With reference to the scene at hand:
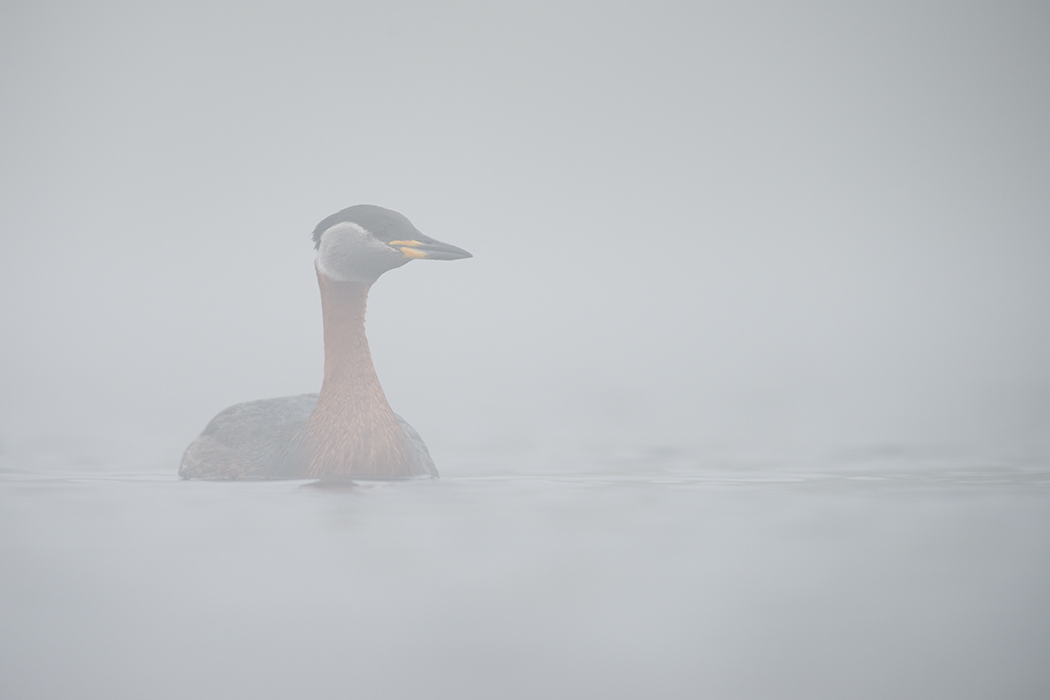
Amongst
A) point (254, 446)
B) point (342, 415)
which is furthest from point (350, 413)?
point (254, 446)

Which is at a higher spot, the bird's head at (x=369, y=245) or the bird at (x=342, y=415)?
the bird's head at (x=369, y=245)

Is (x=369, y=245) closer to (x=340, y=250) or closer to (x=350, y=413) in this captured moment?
(x=340, y=250)

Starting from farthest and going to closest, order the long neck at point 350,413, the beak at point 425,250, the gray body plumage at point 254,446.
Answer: the beak at point 425,250, the gray body plumage at point 254,446, the long neck at point 350,413

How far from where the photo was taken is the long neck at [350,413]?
7398 millimetres

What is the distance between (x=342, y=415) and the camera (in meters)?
7.59

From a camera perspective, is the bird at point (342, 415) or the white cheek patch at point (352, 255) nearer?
the bird at point (342, 415)

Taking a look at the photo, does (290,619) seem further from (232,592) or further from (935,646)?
(935,646)

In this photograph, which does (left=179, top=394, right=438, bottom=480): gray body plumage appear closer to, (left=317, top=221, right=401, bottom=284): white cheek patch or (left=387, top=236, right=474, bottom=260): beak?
(left=317, top=221, right=401, bottom=284): white cheek patch

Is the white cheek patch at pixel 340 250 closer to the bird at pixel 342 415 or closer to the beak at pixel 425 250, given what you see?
the bird at pixel 342 415

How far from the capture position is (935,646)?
3.47 meters

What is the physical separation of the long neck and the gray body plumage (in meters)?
Result: 0.21

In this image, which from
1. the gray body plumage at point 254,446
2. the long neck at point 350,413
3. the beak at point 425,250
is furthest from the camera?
the beak at point 425,250

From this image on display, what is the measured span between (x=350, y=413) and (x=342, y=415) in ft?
0.21

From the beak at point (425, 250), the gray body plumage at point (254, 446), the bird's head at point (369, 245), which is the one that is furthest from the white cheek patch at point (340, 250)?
the gray body plumage at point (254, 446)
